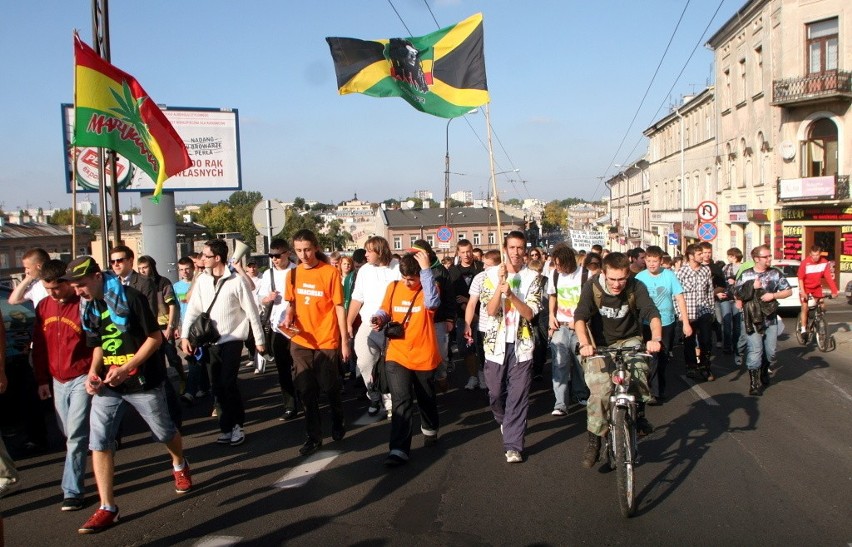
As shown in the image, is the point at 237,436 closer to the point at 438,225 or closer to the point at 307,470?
the point at 307,470

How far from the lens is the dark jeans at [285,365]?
790cm

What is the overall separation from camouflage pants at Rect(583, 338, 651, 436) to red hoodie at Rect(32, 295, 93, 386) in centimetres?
374

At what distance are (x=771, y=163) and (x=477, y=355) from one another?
2640cm

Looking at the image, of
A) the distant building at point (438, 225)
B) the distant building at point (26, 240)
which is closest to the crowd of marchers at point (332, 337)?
the distant building at point (26, 240)

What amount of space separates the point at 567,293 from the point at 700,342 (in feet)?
9.84

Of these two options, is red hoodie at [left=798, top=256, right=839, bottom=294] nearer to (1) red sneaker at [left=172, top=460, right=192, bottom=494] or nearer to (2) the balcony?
(1) red sneaker at [left=172, top=460, right=192, bottom=494]

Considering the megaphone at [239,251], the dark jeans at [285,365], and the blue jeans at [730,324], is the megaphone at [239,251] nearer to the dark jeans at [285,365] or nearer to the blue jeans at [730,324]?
the dark jeans at [285,365]

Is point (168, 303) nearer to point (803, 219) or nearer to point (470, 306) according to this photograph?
point (470, 306)

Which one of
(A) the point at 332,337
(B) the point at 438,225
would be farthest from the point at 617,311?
(B) the point at 438,225

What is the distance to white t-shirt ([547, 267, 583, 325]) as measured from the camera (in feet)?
27.6

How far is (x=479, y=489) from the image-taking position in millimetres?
5523

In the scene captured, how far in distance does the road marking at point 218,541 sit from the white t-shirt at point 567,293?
4831 millimetres

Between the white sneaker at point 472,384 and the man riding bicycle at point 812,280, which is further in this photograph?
the man riding bicycle at point 812,280

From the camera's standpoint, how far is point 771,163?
31.2 meters
